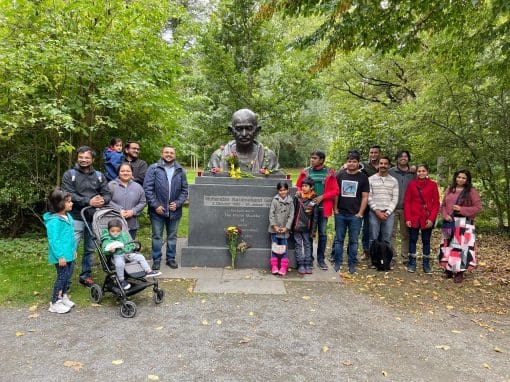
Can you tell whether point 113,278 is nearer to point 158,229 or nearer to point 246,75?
point 158,229

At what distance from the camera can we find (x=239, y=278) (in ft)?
19.5

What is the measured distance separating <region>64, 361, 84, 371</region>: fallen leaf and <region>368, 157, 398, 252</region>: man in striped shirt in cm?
481

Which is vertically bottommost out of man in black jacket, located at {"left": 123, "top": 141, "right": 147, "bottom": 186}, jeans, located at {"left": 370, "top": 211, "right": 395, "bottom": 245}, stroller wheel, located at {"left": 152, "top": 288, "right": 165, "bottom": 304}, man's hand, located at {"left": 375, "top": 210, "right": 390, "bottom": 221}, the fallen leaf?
the fallen leaf

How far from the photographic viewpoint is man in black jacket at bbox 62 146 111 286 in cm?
525

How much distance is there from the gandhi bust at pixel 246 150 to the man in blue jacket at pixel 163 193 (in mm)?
998

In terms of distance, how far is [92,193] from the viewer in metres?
5.36

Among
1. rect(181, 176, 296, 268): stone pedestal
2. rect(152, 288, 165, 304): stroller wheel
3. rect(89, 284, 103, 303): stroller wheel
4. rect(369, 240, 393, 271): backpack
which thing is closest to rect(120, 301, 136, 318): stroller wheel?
rect(152, 288, 165, 304): stroller wheel

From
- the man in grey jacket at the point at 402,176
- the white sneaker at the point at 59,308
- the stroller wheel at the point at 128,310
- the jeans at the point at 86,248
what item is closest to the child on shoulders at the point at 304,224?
the man in grey jacket at the point at 402,176

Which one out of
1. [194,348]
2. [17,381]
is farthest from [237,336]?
[17,381]

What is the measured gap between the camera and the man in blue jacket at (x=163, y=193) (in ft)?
20.3

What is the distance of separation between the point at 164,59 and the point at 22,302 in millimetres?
4904

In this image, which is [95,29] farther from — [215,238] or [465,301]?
[465,301]

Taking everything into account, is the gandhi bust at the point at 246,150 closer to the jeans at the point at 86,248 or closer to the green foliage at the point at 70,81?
the green foliage at the point at 70,81

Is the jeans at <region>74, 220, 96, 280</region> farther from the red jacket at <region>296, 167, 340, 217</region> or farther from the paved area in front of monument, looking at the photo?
the red jacket at <region>296, 167, 340, 217</region>
